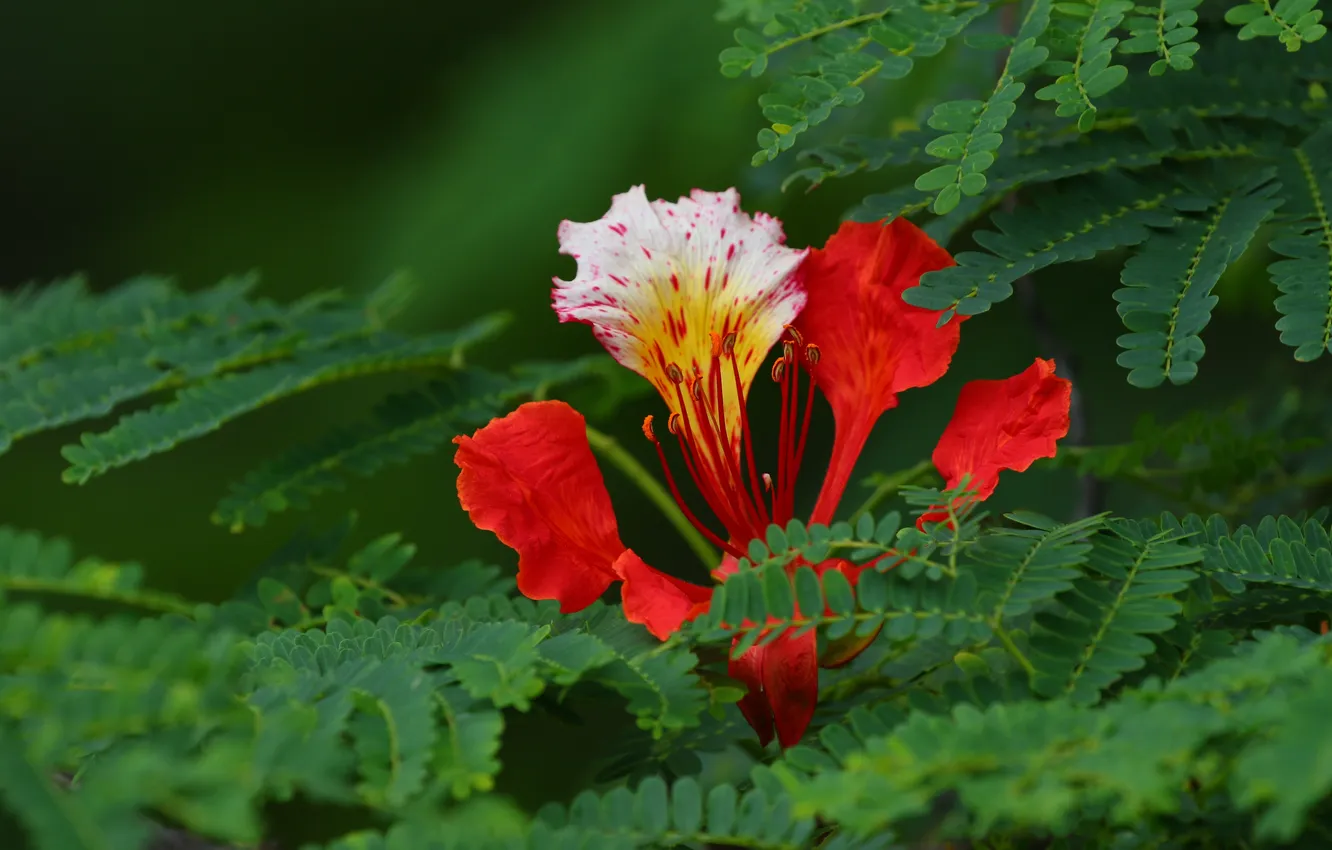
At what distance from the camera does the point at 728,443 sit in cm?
87

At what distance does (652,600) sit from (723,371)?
0.23 metres

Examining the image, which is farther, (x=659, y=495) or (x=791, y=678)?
(x=659, y=495)

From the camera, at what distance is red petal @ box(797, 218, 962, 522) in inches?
34.0

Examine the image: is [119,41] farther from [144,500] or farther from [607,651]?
[607,651]

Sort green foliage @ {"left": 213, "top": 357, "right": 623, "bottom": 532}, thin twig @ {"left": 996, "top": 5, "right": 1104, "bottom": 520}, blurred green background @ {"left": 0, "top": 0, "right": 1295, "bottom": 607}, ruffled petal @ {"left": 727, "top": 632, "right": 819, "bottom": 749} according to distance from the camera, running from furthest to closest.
Answer: blurred green background @ {"left": 0, "top": 0, "right": 1295, "bottom": 607} → thin twig @ {"left": 996, "top": 5, "right": 1104, "bottom": 520} → green foliage @ {"left": 213, "top": 357, "right": 623, "bottom": 532} → ruffled petal @ {"left": 727, "top": 632, "right": 819, "bottom": 749}

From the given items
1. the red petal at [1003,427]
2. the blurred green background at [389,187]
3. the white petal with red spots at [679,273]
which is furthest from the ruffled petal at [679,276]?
the blurred green background at [389,187]

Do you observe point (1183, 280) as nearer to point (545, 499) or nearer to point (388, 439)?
point (545, 499)

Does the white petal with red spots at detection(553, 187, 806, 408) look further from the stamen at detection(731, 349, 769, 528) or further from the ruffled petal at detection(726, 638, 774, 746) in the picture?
the ruffled petal at detection(726, 638, 774, 746)

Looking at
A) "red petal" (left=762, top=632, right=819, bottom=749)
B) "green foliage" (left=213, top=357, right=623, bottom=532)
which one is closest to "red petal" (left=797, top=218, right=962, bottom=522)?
"red petal" (left=762, top=632, right=819, bottom=749)

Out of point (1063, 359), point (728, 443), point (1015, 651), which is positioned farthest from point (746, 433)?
point (1063, 359)

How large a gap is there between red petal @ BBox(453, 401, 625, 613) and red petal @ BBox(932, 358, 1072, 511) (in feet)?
0.75

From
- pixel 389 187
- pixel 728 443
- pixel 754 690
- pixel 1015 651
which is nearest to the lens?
pixel 1015 651

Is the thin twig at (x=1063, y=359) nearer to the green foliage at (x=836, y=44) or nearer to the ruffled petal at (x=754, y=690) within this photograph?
the green foliage at (x=836, y=44)

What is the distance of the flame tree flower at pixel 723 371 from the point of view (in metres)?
0.79
